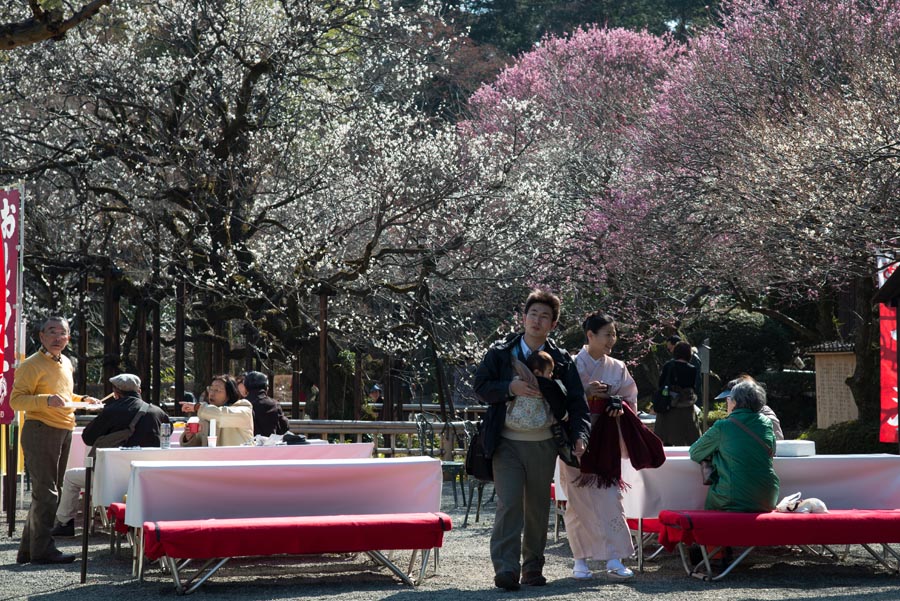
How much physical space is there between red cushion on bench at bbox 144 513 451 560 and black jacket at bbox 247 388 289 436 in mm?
3782

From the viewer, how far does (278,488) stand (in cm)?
702

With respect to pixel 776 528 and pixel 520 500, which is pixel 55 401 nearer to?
pixel 520 500

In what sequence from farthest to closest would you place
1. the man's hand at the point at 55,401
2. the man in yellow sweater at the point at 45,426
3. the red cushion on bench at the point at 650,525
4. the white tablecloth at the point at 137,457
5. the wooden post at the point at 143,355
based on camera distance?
A: the wooden post at the point at 143,355 → the white tablecloth at the point at 137,457 → the man in yellow sweater at the point at 45,426 → the man's hand at the point at 55,401 → the red cushion on bench at the point at 650,525

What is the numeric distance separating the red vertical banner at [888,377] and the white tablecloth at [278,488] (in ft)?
15.7

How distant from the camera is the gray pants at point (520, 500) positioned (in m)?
6.43

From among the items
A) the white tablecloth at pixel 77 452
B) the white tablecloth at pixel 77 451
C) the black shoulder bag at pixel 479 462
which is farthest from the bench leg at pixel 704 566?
the white tablecloth at pixel 77 452

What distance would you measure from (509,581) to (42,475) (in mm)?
3271

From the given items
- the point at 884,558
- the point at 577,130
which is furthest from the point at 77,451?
the point at 577,130

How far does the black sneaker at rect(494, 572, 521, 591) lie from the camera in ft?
20.9

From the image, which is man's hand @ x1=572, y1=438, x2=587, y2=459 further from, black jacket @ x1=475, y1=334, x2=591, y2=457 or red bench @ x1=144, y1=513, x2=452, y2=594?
red bench @ x1=144, y1=513, x2=452, y2=594

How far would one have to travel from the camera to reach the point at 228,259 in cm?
1484

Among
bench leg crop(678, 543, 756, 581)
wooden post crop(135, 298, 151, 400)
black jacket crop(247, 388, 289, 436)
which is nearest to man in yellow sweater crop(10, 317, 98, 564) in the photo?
black jacket crop(247, 388, 289, 436)

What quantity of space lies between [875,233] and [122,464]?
839 centimetres

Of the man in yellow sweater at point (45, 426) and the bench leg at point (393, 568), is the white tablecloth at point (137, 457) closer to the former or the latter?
the man in yellow sweater at point (45, 426)
